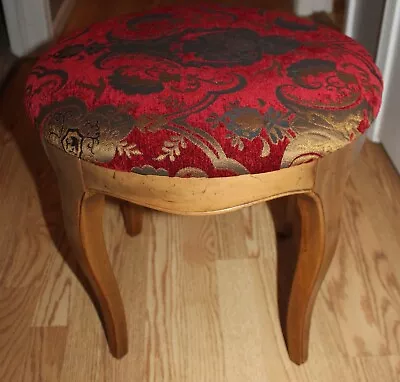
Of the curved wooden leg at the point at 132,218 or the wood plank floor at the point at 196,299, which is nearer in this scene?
the wood plank floor at the point at 196,299

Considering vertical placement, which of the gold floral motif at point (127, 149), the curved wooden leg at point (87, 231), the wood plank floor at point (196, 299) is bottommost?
the wood plank floor at point (196, 299)

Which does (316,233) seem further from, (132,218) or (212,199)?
(132,218)

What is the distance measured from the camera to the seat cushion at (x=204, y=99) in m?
0.58

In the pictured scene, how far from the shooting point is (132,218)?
110 cm

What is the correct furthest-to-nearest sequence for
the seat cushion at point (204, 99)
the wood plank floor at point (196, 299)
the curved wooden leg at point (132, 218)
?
the curved wooden leg at point (132, 218) < the wood plank floor at point (196, 299) < the seat cushion at point (204, 99)

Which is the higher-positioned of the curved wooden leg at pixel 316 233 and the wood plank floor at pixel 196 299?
the curved wooden leg at pixel 316 233

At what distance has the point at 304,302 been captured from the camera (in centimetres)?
77

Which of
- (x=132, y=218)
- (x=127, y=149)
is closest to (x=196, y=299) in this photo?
(x=132, y=218)

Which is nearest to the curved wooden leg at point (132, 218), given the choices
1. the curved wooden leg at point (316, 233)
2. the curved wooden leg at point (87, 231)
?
the curved wooden leg at point (87, 231)

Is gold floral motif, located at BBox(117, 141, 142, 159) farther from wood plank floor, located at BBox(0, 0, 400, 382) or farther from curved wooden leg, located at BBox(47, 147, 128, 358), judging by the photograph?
wood plank floor, located at BBox(0, 0, 400, 382)

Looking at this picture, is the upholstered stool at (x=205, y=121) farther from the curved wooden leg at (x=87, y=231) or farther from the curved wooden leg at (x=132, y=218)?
the curved wooden leg at (x=132, y=218)

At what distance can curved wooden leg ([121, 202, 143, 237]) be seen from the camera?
1.09m

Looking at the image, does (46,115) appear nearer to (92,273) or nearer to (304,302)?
(92,273)

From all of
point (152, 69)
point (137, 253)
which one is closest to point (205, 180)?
point (152, 69)
